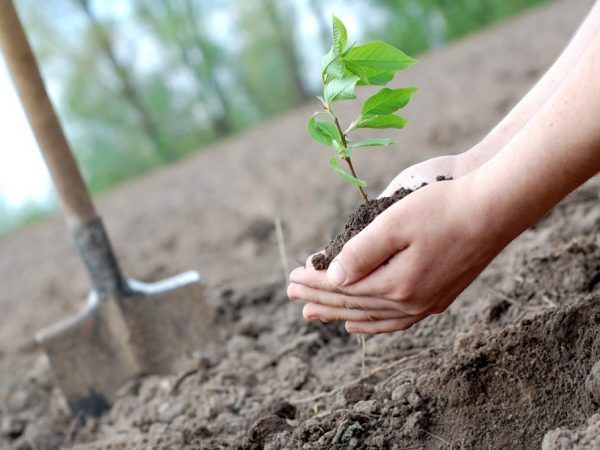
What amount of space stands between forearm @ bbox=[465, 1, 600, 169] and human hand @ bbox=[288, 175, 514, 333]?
28 cm

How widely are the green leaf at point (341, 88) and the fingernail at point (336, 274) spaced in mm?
294

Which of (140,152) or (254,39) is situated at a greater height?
(254,39)

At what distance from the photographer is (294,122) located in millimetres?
6211

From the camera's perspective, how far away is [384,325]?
122cm

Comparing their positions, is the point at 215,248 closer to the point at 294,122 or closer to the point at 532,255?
the point at 532,255

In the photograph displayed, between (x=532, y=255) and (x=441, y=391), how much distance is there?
0.75m

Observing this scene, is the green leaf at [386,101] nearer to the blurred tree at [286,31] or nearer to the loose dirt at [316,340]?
the loose dirt at [316,340]

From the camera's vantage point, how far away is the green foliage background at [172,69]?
7.48m

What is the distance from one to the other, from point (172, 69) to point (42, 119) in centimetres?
615

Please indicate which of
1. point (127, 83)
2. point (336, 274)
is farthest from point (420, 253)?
point (127, 83)

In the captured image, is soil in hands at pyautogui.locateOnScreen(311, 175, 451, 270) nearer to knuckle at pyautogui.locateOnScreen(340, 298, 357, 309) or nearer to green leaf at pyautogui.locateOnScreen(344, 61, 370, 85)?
knuckle at pyautogui.locateOnScreen(340, 298, 357, 309)

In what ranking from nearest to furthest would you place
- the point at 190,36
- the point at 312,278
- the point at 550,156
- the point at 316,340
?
1. the point at 550,156
2. the point at 312,278
3. the point at 316,340
4. the point at 190,36

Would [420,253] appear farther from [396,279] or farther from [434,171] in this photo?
[434,171]

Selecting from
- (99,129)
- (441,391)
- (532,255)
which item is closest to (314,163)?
(532,255)
